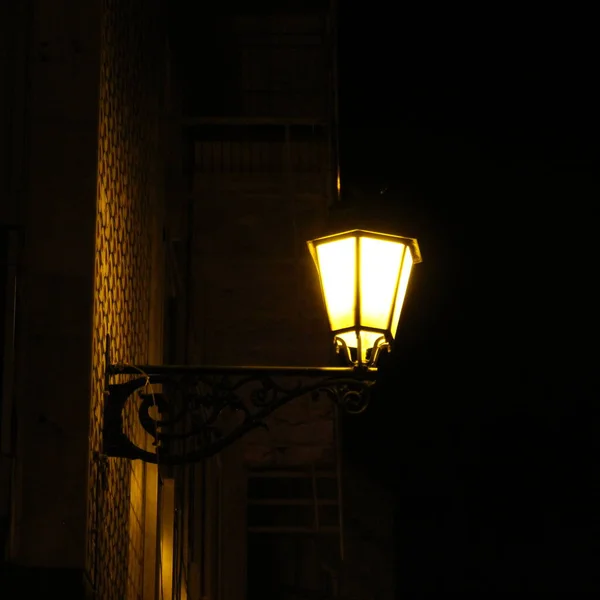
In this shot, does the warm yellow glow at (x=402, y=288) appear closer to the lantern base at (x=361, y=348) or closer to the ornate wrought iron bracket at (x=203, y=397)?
the lantern base at (x=361, y=348)

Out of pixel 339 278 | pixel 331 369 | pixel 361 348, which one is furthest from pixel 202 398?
pixel 339 278

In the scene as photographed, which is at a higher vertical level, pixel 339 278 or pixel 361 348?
pixel 339 278

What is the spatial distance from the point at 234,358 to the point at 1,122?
30.8ft

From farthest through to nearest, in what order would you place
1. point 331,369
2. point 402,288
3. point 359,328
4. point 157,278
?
point 157,278
point 402,288
point 331,369
point 359,328

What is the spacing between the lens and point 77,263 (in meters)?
7.36

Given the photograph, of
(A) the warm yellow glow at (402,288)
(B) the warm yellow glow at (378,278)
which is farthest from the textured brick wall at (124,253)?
(A) the warm yellow glow at (402,288)

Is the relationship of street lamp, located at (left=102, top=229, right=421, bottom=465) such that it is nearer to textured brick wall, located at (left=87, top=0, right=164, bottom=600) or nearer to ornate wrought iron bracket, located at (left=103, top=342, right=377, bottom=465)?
ornate wrought iron bracket, located at (left=103, top=342, right=377, bottom=465)

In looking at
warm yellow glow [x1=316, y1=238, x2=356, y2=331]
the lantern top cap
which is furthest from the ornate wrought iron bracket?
the lantern top cap

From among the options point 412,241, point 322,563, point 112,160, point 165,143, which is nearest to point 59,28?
point 112,160

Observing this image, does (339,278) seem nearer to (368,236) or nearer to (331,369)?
(368,236)

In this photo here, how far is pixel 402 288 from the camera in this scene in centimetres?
777

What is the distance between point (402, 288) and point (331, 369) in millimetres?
616

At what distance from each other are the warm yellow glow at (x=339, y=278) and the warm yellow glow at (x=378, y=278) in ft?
0.18

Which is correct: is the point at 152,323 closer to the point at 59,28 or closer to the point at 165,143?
the point at 165,143
